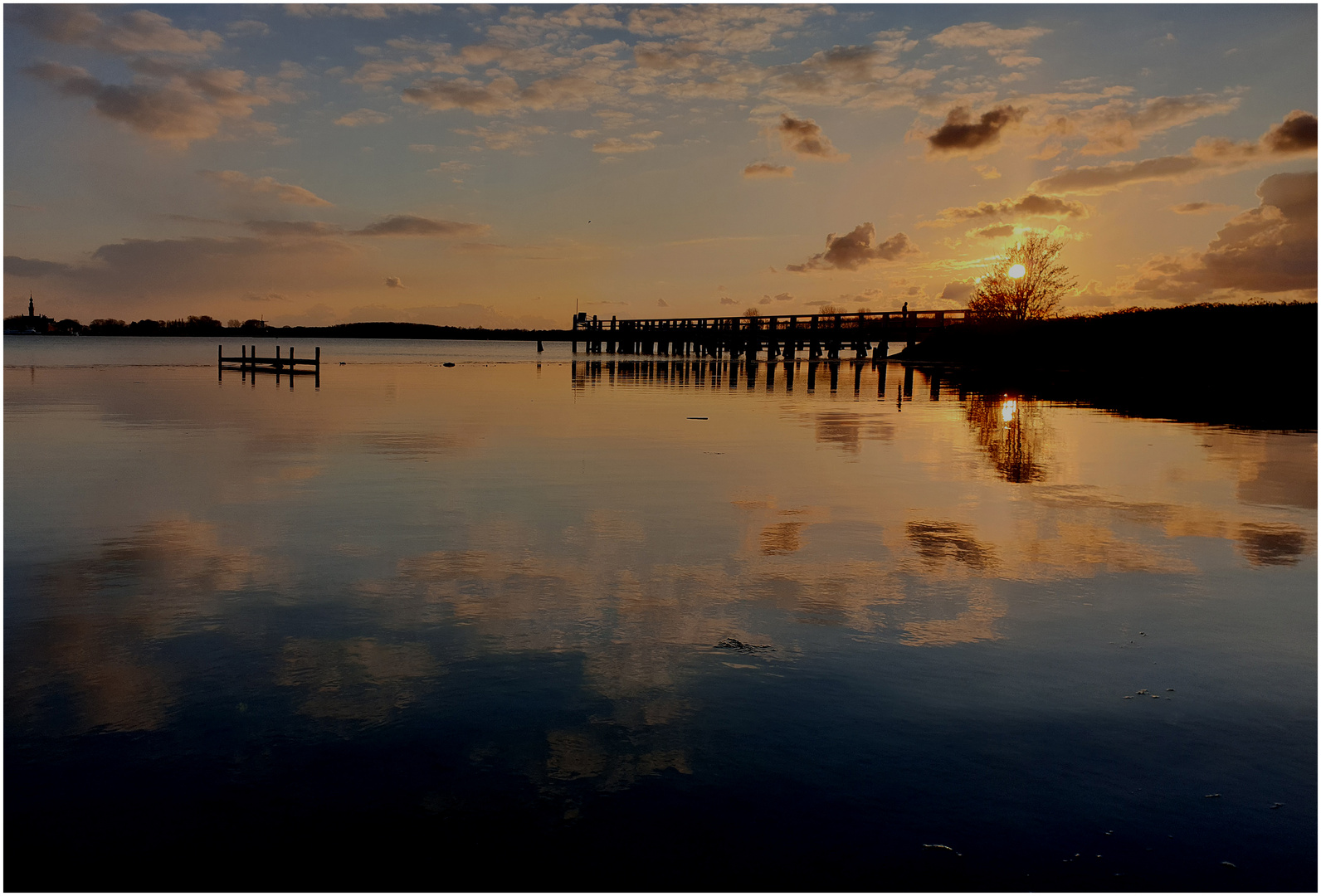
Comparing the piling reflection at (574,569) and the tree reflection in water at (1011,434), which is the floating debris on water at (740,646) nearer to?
the piling reflection at (574,569)

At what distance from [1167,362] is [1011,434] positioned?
1289 inches

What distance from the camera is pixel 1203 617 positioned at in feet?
24.9

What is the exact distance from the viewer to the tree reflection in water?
51.9 feet

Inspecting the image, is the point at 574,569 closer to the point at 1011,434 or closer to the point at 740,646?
the point at 740,646

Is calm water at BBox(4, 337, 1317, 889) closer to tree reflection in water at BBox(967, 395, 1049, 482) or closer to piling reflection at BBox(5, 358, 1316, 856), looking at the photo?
piling reflection at BBox(5, 358, 1316, 856)

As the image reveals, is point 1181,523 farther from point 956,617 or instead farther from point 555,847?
point 555,847

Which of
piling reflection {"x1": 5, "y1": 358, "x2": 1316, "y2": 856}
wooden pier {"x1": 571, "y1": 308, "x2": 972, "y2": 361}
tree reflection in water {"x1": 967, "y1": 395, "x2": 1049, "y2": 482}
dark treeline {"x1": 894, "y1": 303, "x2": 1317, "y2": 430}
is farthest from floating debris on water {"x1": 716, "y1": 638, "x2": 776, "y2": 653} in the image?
wooden pier {"x1": 571, "y1": 308, "x2": 972, "y2": 361}

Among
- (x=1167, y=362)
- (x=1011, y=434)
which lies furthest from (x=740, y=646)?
(x=1167, y=362)

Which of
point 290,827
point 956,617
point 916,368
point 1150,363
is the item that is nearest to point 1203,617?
point 956,617

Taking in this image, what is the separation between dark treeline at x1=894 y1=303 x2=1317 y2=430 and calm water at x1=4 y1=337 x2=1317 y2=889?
15850 mm

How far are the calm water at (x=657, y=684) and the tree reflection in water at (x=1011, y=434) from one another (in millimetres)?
1755

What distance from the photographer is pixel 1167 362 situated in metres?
48.2

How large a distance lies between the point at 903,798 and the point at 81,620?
6082 millimetres

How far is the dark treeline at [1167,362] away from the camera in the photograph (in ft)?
94.3
